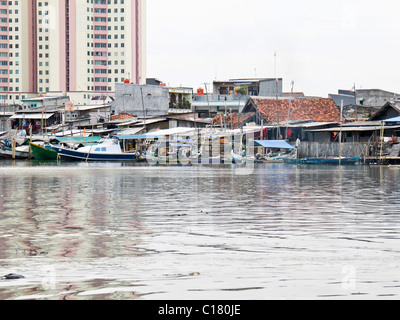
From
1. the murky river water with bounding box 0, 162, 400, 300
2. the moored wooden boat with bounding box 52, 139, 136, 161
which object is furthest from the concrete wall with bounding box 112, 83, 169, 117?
the murky river water with bounding box 0, 162, 400, 300

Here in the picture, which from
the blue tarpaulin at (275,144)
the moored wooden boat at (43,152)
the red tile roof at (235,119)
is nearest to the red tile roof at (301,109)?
the red tile roof at (235,119)

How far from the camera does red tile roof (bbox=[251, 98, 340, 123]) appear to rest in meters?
70.2

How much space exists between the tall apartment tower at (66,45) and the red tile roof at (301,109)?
67.8 m

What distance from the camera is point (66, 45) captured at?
449ft

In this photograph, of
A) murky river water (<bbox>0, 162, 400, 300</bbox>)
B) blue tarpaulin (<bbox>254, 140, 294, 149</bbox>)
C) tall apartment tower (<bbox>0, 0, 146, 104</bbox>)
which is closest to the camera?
murky river water (<bbox>0, 162, 400, 300</bbox>)

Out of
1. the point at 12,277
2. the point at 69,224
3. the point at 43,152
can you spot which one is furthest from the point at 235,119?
the point at 12,277

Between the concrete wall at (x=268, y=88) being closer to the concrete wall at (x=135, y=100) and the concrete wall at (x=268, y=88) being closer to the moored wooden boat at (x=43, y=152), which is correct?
the concrete wall at (x=135, y=100)

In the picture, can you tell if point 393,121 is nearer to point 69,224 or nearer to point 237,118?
point 237,118

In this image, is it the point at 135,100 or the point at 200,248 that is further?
the point at 135,100

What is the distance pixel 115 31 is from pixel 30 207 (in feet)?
404

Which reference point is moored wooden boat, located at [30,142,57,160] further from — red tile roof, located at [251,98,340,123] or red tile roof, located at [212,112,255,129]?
red tile roof, located at [251,98,340,123]

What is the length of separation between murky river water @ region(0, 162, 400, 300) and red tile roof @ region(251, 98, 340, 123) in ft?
162

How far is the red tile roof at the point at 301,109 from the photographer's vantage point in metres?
70.2

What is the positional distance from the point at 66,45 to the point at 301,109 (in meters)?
76.0
